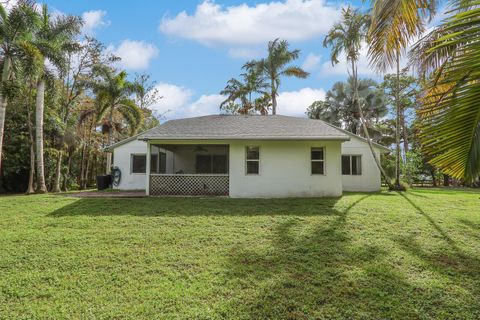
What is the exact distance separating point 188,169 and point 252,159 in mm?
6836

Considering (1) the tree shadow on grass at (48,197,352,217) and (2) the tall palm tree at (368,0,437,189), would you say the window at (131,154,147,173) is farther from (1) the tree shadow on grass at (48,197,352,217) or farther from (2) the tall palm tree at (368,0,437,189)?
(2) the tall palm tree at (368,0,437,189)

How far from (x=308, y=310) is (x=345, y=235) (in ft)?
11.7

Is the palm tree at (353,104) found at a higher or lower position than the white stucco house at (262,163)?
higher

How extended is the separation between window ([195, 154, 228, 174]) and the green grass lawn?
859 cm

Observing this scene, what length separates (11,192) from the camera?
714 inches

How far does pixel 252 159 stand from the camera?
42.9 feet

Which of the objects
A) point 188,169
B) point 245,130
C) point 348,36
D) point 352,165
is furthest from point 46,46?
point 352,165

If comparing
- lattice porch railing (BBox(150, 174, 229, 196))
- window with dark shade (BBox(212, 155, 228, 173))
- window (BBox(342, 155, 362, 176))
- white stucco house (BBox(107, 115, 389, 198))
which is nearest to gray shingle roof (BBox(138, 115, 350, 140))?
white stucco house (BBox(107, 115, 389, 198))

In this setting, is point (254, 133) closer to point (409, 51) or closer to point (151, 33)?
point (151, 33)

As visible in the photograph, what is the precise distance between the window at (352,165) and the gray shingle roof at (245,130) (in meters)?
3.90

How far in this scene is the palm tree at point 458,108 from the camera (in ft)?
8.48

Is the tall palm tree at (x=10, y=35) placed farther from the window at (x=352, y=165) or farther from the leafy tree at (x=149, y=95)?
the window at (x=352, y=165)

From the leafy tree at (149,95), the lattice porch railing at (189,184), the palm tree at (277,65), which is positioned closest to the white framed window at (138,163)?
the lattice porch railing at (189,184)

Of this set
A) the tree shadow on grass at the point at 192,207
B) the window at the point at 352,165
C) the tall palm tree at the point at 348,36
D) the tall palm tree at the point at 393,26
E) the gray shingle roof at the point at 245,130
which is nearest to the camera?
the tall palm tree at the point at 393,26
